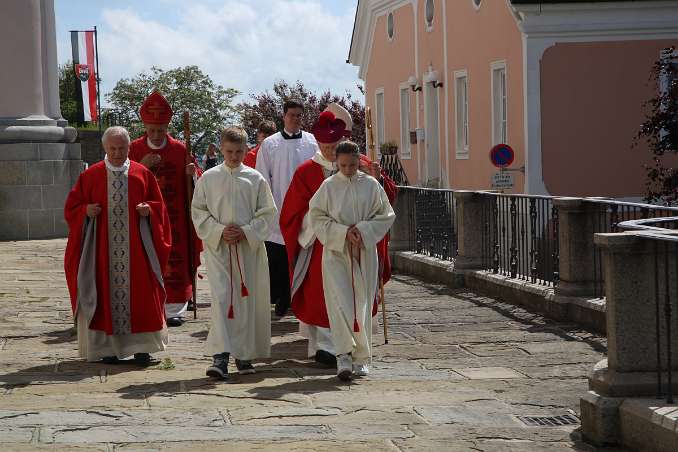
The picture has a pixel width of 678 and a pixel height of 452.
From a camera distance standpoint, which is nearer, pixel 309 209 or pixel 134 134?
pixel 309 209

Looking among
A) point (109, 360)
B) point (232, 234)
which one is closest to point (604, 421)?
point (232, 234)

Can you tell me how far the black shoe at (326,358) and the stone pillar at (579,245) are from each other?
320cm

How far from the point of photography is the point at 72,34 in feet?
161

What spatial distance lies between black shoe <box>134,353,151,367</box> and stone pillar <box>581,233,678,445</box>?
4.06 meters

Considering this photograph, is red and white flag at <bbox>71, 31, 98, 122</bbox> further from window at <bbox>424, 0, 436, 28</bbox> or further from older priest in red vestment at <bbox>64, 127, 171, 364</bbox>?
older priest in red vestment at <bbox>64, 127, 171, 364</bbox>

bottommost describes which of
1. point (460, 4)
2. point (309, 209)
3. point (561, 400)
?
point (561, 400)

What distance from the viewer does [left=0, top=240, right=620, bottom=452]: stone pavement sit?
778 cm

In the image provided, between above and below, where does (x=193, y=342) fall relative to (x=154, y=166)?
below

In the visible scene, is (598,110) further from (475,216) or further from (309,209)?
(309,209)

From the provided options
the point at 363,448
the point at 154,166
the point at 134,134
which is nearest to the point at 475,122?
the point at 154,166

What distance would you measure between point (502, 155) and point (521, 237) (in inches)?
420

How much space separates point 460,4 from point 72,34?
844 inches

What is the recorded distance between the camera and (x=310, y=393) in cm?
927

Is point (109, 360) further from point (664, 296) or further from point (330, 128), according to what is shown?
point (664, 296)
